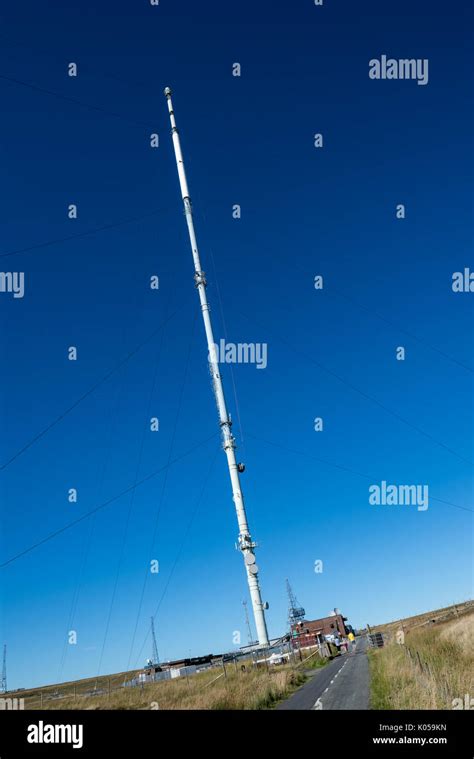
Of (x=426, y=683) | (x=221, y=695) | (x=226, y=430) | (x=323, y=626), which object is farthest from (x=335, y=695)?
(x=323, y=626)

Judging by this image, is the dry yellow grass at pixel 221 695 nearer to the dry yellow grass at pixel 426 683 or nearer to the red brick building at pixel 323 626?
the dry yellow grass at pixel 426 683

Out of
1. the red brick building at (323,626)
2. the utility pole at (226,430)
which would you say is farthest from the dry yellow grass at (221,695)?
the red brick building at (323,626)

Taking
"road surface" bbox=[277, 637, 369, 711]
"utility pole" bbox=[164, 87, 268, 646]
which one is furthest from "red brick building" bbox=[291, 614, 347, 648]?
"road surface" bbox=[277, 637, 369, 711]

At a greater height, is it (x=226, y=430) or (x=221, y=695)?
(x=226, y=430)

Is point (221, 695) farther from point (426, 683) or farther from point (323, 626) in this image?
point (323, 626)

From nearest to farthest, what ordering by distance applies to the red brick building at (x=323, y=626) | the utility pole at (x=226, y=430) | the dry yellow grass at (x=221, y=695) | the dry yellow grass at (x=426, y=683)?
the dry yellow grass at (x=426, y=683) → the dry yellow grass at (x=221, y=695) → the utility pole at (x=226, y=430) → the red brick building at (x=323, y=626)

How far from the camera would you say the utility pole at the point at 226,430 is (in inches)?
1242

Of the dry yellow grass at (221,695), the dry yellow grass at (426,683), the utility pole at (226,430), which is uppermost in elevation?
the utility pole at (226,430)

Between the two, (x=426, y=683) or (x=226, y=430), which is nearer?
(x=426, y=683)

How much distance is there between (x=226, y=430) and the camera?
34.4 meters

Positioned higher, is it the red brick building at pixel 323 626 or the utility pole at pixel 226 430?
the utility pole at pixel 226 430

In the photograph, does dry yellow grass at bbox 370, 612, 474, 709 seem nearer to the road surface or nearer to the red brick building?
the road surface

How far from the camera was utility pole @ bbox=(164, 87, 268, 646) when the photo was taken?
1242 inches
